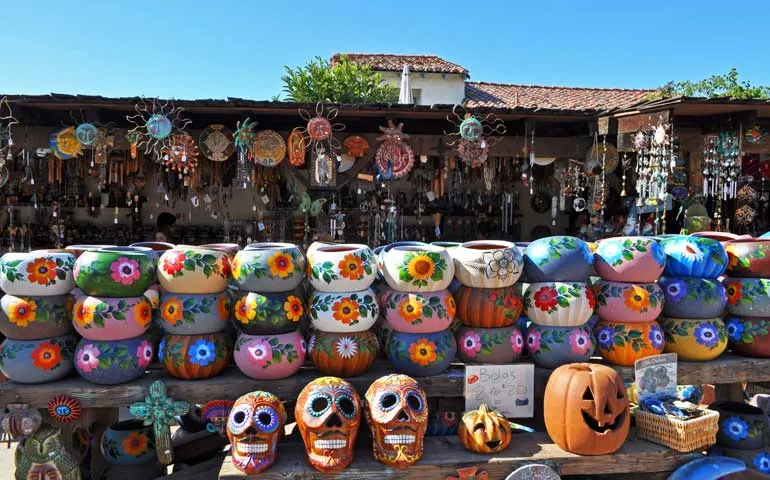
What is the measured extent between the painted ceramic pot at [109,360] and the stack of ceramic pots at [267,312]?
44cm

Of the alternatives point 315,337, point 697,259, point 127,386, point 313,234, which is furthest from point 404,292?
point 313,234

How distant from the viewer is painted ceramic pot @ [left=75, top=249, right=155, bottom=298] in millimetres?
2160

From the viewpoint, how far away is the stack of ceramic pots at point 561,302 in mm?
2355

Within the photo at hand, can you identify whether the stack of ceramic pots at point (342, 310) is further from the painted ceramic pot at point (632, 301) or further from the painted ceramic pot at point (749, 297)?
the painted ceramic pot at point (749, 297)

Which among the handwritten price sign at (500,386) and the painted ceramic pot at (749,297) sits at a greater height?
the painted ceramic pot at (749,297)

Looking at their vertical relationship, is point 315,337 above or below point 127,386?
above

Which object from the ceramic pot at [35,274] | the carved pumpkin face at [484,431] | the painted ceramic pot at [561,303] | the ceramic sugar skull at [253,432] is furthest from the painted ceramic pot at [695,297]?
the ceramic pot at [35,274]

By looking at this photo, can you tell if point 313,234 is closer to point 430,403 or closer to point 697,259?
point 430,403

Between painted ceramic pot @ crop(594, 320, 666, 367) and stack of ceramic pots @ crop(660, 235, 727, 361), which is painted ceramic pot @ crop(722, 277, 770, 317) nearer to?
stack of ceramic pots @ crop(660, 235, 727, 361)

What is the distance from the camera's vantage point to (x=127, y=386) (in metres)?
2.23

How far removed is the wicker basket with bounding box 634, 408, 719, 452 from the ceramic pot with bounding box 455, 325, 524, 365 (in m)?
0.64

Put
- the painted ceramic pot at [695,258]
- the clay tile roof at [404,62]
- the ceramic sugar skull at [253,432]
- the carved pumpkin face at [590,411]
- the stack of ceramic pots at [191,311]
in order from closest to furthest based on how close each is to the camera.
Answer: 1. the ceramic sugar skull at [253,432]
2. the carved pumpkin face at [590,411]
3. the stack of ceramic pots at [191,311]
4. the painted ceramic pot at [695,258]
5. the clay tile roof at [404,62]

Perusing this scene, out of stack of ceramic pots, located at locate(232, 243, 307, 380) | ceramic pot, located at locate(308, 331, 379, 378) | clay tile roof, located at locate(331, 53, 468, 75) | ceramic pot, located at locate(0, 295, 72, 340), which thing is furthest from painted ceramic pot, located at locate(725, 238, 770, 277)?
clay tile roof, located at locate(331, 53, 468, 75)

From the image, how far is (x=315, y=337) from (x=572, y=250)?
4.08 ft
